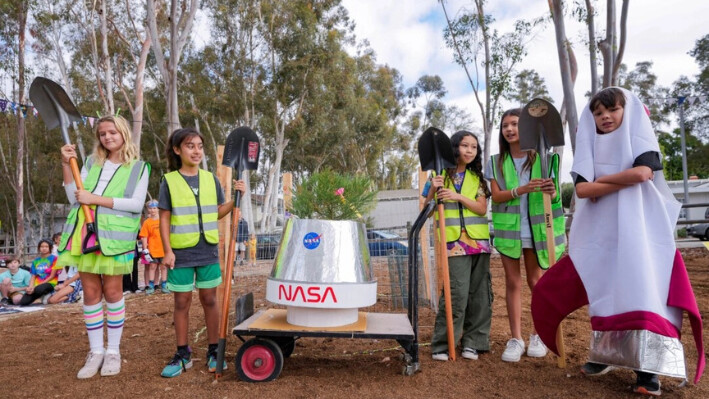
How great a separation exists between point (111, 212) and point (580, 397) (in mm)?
3152

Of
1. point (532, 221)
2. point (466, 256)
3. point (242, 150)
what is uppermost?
point (242, 150)

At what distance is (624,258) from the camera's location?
2.71m

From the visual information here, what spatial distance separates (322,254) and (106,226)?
1.47m

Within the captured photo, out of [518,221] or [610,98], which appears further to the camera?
[518,221]

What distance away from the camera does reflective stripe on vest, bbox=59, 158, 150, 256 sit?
129 inches

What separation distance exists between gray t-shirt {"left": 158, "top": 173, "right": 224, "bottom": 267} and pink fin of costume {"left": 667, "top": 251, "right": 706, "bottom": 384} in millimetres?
2845

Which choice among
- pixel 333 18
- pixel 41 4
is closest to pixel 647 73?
pixel 333 18

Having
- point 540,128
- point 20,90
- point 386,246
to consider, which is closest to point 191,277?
point 540,128

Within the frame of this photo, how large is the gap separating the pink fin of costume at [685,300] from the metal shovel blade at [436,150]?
1.58 metres

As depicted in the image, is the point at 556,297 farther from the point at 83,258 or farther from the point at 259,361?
the point at 83,258

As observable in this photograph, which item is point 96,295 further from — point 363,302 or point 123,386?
point 363,302

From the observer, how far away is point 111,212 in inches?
131

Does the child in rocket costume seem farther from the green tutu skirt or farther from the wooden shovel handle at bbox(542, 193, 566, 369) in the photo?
the green tutu skirt

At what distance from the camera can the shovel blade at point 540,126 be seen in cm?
350
